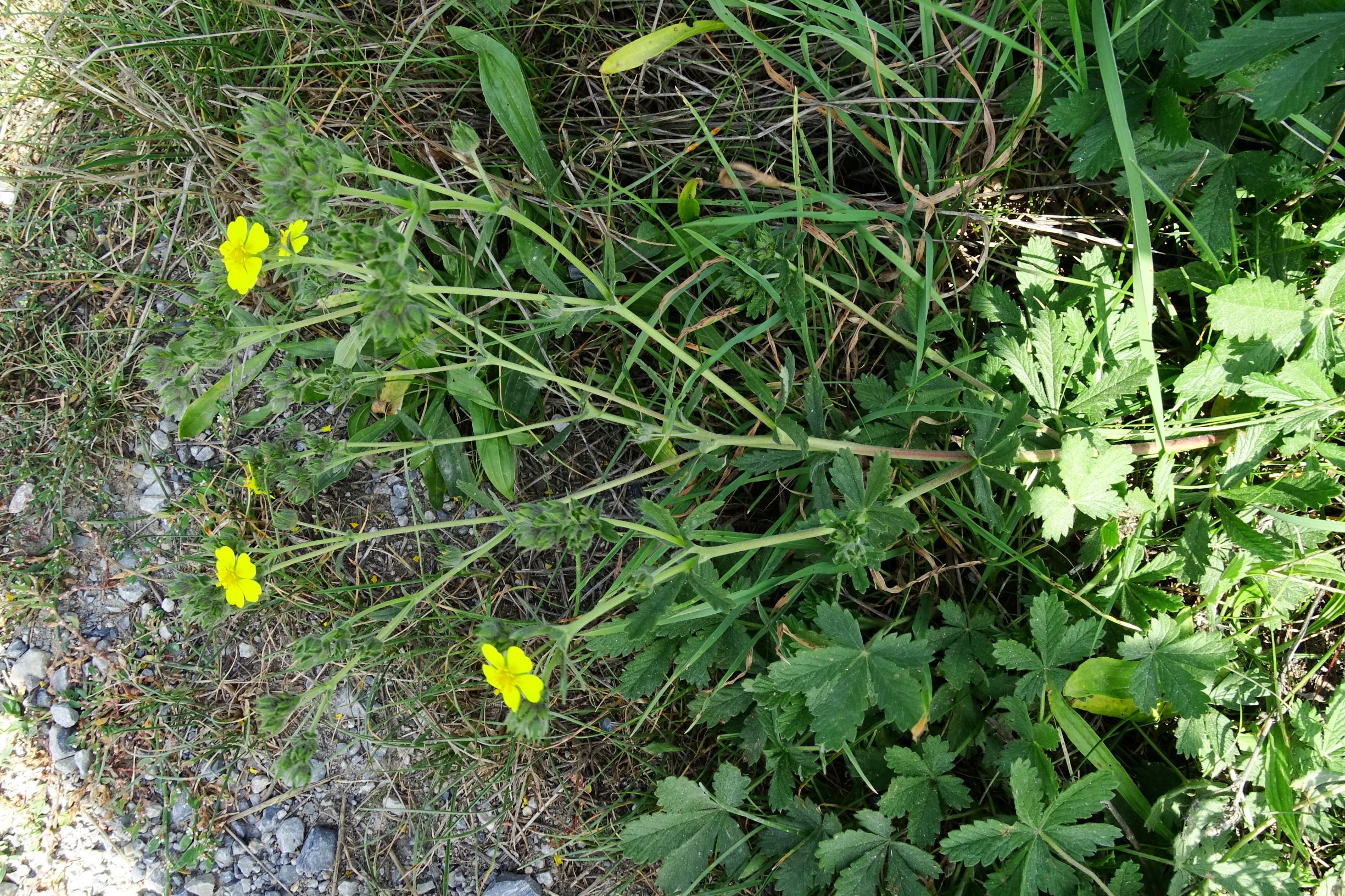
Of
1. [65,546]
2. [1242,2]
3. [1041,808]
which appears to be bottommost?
[65,546]

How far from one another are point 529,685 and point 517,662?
0.05 metres

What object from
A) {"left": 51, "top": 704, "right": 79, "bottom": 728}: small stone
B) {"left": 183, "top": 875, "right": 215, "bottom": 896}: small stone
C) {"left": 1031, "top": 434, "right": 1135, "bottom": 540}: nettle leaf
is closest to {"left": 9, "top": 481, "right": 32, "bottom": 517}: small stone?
{"left": 51, "top": 704, "right": 79, "bottom": 728}: small stone

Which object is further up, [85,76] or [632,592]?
[85,76]

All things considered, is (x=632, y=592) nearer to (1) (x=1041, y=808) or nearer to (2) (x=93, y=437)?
(1) (x=1041, y=808)

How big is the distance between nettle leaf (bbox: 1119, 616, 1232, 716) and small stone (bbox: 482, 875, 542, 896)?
1.66 metres

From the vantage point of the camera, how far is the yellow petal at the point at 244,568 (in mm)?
1654

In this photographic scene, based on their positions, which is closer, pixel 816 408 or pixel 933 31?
pixel 816 408

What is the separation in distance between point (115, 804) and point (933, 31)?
3256mm

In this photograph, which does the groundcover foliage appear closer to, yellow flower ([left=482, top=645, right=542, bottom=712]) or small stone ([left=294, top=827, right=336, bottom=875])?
yellow flower ([left=482, top=645, right=542, bottom=712])

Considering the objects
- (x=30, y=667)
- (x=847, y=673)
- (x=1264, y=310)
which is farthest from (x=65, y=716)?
(x=1264, y=310)

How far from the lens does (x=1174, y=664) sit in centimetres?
187

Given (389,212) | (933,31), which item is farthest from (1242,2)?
(389,212)

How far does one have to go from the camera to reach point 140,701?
A: 8.57ft

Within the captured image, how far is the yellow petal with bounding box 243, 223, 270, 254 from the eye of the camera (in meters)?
1.54
